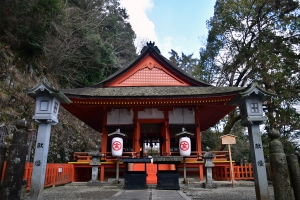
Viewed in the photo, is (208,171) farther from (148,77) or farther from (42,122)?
(42,122)

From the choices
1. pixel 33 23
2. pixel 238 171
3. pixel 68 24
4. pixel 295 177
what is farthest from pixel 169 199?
pixel 68 24

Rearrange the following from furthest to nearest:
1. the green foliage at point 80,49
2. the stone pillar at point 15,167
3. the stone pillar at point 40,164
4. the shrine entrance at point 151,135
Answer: the green foliage at point 80,49 < the shrine entrance at point 151,135 < the stone pillar at point 40,164 < the stone pillar at point 15,167

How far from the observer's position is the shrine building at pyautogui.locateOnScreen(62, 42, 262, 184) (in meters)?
11.0

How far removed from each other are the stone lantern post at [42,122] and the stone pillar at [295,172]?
5967 mm

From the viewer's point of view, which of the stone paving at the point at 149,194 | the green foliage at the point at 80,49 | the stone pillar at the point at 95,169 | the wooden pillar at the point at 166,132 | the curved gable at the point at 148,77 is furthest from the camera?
the green foliage at the point at 80,49

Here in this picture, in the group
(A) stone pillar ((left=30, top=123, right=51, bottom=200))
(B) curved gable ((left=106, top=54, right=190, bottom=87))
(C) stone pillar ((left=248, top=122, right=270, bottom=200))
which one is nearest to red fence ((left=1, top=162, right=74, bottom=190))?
(A) stone pillar ((left=30, top=123, right=51, bottom=200))

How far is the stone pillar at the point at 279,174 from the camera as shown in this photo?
15.5ft

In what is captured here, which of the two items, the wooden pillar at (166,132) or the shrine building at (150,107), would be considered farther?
the wooden pillar at (166,132)

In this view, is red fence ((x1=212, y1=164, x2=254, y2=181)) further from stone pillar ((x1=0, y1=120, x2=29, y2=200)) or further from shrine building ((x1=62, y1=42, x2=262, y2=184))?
stone pillar ((x1=0, y1=120, x2=29, y2=200))

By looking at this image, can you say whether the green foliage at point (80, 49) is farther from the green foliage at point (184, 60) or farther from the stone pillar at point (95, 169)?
the green foliage at point (184, 60)

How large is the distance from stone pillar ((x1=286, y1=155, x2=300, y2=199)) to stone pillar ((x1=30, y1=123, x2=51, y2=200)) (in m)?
5.97

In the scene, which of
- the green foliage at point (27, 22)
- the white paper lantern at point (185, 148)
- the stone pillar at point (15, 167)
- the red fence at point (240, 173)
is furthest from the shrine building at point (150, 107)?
the green foliage at point (27, 22)

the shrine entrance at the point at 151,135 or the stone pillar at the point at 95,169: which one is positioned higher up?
the shrine entrance at the point at 151,135

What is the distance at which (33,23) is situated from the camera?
14977 mm
